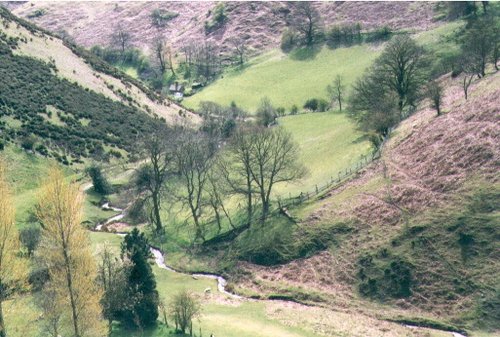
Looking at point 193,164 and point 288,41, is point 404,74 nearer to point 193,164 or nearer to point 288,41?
point 193,164

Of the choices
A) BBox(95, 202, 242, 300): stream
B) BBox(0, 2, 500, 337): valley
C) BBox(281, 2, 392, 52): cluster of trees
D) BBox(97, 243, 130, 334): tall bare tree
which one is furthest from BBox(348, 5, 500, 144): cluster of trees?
BBox(281, 2, 392, 52): cluster of trees

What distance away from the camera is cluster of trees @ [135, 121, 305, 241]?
Answer: 247 ft

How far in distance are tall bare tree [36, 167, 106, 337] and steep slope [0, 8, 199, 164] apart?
203 ft

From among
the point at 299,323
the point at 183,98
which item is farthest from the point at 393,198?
the point at 183,98

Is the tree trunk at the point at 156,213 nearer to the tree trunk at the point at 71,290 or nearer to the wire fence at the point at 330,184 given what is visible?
the wire fence at the point at 330,184

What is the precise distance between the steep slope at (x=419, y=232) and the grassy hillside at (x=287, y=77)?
75906mm

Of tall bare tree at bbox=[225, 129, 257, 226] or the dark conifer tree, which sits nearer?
the dark conifer tree

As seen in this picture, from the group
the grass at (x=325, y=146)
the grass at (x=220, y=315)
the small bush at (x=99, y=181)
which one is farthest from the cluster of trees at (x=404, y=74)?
the small bush at (x=99, y=181)

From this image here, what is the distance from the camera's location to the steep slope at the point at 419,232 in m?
57.3

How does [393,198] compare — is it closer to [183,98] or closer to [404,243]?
[404,243]

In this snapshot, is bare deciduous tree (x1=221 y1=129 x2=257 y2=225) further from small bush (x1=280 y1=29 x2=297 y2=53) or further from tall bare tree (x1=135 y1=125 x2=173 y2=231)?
small bush (x1=280 y1=29 x2=297 y2=53)

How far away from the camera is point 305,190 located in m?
79.3

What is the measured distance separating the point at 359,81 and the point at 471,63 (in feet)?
62.8

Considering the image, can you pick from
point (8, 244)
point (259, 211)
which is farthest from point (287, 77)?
point (8, 244)
